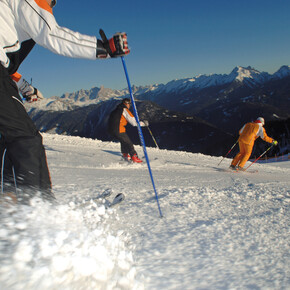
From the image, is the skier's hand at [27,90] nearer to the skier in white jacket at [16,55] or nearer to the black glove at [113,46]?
the skier in white jacket at [16,55]

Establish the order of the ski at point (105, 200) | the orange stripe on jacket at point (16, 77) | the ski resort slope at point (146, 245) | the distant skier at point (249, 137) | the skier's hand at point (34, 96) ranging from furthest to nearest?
1. the distant skier at point (249, 137)
2. the skier's hand at point (34, 96)
3. the orange stripe on jacket at point (16, 77)
4. the ski at point (105, 200)
5. the ski resort slope at point (146, 245)

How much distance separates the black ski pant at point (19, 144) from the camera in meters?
1.62

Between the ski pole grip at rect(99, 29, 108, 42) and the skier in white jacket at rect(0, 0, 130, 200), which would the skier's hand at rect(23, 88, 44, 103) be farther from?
the ski pole grip at rect(99, 29, 108, 42)

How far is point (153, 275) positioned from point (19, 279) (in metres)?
0.72

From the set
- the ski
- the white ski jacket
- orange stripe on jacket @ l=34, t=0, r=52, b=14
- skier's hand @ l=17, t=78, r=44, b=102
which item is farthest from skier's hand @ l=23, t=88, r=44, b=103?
the ski

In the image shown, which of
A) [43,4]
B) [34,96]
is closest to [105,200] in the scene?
[34,96]

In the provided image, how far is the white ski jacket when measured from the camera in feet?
5.50

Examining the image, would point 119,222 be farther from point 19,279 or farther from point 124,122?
point 124,122

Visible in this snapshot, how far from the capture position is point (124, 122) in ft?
24.2

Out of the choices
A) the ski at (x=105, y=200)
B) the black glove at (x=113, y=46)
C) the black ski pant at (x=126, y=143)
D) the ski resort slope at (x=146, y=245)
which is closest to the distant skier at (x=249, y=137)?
the black ski pant at (x=126, y=143)

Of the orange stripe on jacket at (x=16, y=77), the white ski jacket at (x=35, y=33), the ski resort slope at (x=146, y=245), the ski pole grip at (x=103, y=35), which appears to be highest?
the ski pole grip at (x=103, y=35)

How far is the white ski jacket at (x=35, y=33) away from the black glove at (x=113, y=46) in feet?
0.20

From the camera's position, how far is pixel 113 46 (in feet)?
6.51

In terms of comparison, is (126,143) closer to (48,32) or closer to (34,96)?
(34,96)
